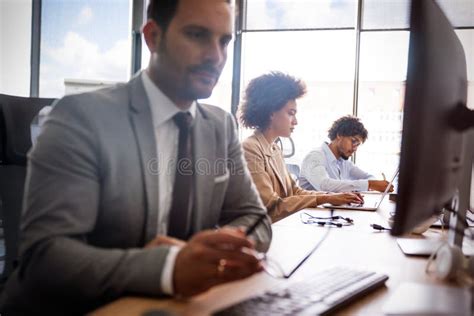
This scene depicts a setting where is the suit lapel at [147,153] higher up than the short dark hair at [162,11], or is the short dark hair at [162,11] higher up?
the short dark hair at [162,11]

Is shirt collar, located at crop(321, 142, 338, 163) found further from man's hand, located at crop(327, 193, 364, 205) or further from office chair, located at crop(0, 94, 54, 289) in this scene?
office chair, located at crop(0, 94, 54, 289)

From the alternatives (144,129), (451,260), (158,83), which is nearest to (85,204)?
(144,129)

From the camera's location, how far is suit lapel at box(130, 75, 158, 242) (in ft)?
3.61

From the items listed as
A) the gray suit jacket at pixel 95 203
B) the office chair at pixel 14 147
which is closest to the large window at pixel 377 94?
the office chair at pixel 14 147

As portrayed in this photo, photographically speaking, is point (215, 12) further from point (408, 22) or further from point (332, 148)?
point (332, 148)

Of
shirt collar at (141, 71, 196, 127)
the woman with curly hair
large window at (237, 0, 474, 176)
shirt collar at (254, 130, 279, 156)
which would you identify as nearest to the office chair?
shirt collar at (141, 71, 196, 127)

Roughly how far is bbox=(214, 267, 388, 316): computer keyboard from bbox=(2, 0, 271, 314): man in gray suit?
0.06 meters

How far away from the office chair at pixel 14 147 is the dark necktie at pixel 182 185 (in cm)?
70

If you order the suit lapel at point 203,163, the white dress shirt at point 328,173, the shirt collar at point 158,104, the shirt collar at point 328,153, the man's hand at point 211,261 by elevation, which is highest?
the shirt collar at point 158,104

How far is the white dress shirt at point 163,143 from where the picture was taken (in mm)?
1161

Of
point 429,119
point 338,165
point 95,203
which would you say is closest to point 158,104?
point 95,203

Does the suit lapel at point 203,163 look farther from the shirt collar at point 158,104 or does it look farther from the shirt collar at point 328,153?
the shirt collar at point 328,153

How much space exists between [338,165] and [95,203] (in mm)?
3126

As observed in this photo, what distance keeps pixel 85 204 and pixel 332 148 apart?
10.4 feet
